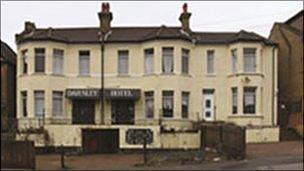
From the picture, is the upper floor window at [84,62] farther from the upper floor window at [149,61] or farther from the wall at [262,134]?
the wall at [262,134]

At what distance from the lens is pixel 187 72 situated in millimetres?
48156

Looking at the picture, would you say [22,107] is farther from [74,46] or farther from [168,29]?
[168,29]

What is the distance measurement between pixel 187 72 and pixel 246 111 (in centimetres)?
531

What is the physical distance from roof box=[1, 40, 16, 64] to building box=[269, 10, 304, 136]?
71.1 feet

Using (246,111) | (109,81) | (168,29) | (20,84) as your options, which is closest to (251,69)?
(246,111)

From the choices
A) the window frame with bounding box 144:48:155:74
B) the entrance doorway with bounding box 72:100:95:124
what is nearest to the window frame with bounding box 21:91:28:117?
the entrance doorway with bounding box 72:100:95:124

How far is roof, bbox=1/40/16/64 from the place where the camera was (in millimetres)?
51250

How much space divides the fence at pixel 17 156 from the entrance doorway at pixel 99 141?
466 inches

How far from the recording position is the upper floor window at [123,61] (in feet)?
160

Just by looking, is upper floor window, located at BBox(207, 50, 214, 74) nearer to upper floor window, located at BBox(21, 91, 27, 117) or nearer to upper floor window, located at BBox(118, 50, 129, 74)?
upper floor window, located at BBox(118, 50, 129, 74)

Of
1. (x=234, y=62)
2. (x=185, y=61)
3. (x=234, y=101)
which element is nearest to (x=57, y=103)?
(x=185, y=61)

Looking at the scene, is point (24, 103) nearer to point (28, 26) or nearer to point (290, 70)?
point (28, 26)

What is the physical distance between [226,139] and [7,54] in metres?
23.7

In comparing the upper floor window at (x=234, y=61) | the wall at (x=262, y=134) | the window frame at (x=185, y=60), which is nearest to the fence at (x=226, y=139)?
the wall at (x=262, y=134)
